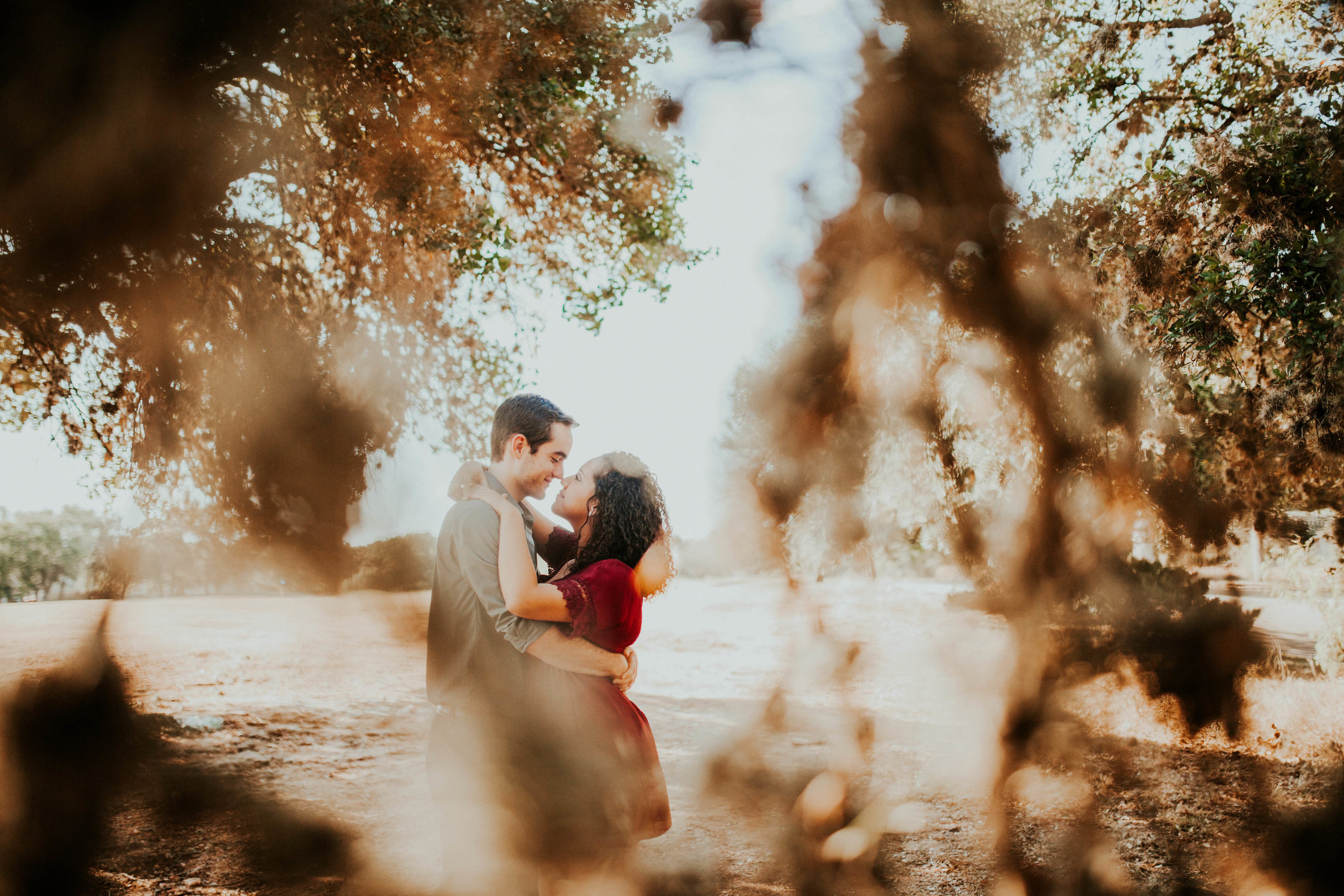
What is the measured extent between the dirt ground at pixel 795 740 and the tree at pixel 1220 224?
4.40ft

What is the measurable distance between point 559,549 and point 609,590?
43cm

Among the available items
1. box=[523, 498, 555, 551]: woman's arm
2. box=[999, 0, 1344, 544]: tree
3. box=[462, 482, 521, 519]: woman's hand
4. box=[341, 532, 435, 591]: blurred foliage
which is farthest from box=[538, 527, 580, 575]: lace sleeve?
box=[999, 0, 1344, 544]: tree

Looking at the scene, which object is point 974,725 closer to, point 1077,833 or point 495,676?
point 1077,833

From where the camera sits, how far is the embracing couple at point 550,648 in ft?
6.03

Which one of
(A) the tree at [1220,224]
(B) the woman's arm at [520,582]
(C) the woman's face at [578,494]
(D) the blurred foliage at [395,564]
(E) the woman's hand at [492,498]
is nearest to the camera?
(B) the woman's arm at [520,582]

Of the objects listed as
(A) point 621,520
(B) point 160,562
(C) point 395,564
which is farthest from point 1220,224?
(B) point 160,562

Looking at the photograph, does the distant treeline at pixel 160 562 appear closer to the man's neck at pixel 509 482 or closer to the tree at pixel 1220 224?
the man's neck at pixel 509 482

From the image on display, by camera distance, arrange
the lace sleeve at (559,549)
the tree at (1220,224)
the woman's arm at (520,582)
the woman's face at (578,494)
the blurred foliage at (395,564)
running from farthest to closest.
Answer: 1. the blurred foliage at (395,564)
2. the tree at (1220,224)
3. the lace sleeve at (559,549)
4. the woman's face at (578,494)
5. the woman's arm at (520,582)

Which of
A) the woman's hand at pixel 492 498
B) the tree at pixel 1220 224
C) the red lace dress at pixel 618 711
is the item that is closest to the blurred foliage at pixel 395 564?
the woman's hand at pixel 492 498

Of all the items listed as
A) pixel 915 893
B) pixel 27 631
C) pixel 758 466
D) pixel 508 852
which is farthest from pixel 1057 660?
pixel 27 631

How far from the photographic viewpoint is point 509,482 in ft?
6.78

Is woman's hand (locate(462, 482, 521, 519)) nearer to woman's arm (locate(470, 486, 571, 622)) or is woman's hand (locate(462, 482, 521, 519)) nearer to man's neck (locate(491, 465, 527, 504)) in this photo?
woman's arm (locate(470, 486, 571, 622))

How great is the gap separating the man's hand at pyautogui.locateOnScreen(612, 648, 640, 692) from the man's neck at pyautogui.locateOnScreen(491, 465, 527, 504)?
57 cm

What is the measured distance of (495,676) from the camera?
6.42 ft
